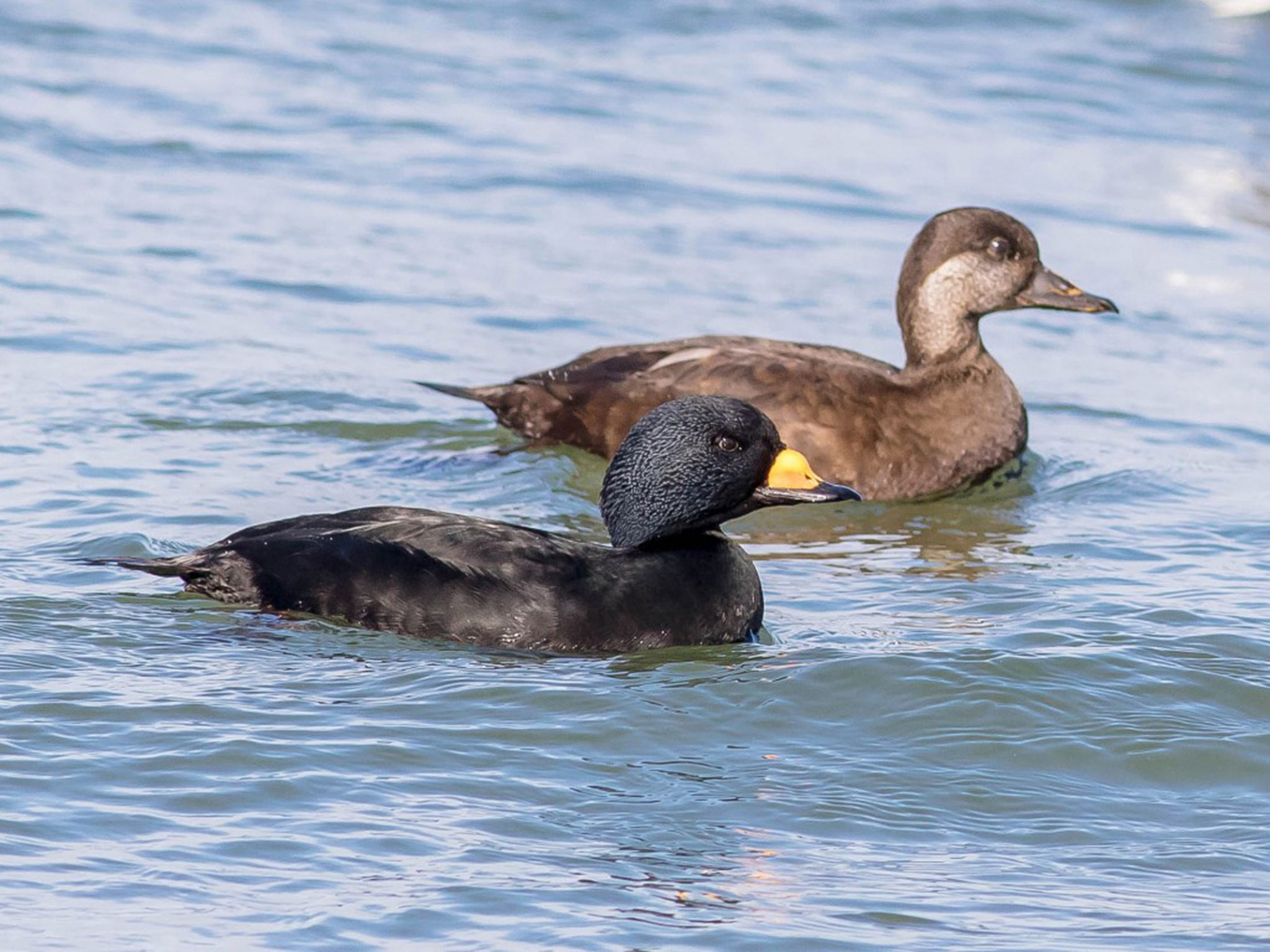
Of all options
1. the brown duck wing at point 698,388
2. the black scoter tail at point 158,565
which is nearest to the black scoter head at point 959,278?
the brown duck wing at point 698,388

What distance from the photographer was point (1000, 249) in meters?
9.93

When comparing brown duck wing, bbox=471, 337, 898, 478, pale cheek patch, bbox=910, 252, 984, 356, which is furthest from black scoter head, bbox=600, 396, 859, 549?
pale cheek patch, bbox=910, 252, 984, 356

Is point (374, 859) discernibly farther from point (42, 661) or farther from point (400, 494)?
point (400, 494)

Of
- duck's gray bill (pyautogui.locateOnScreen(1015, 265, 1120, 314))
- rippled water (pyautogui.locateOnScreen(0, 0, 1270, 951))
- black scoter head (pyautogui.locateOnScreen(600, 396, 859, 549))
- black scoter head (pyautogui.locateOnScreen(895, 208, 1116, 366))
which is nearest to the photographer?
rippled water (pyautogui.locateOnScreen(0, 0, 1270, 951))

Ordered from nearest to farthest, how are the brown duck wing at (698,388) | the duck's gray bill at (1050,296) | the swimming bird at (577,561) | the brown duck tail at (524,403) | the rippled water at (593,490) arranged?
1. the rippled water at (593,490)
2. the swimming bird at (577,561)
3. the brown duck wing at (698,388)
4. the brown duck tail at (524,403)
5. the duck's gray bill at (1050,296)

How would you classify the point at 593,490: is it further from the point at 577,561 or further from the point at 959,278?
the point at 577,561

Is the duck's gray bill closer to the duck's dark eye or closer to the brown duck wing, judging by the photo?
the duck's dark eye

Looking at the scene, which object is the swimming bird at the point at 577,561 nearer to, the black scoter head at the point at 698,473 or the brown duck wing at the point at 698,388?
the black scoter head at the point at 698,473

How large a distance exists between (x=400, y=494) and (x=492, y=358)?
2.30m

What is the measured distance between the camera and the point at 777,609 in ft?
25.0

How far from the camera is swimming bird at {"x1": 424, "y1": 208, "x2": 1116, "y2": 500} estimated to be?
9.24 metres

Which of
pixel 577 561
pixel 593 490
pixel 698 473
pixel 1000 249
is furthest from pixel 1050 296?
pixel 577 561

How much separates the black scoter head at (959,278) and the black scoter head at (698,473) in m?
2.81

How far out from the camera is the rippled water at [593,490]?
524 cm
